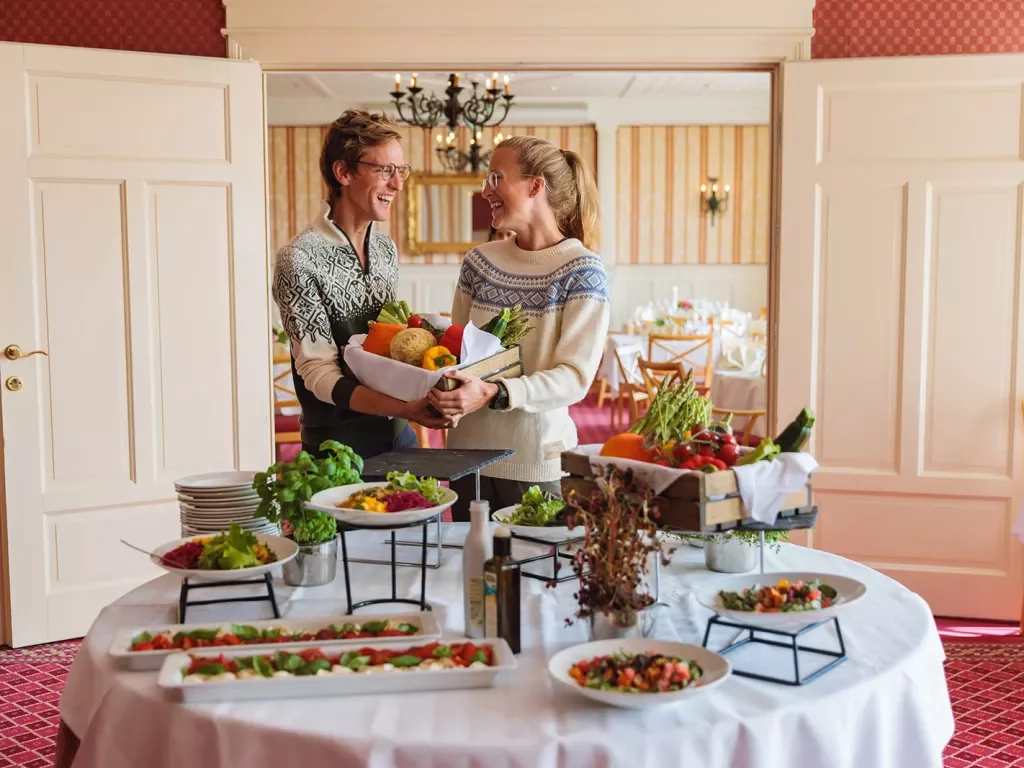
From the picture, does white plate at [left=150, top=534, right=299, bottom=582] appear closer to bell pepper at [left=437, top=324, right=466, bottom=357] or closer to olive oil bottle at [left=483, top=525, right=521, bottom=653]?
olive oil bottle at [left=483, top=525, right=521, bottom=653]

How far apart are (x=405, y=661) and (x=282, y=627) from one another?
0.90 ft

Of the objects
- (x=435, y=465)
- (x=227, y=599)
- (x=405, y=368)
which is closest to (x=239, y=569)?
(x=227, y=599)

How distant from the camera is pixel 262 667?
5.00 ft

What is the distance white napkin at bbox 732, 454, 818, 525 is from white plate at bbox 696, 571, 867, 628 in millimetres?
104

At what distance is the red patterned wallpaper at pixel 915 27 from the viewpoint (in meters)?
3.96

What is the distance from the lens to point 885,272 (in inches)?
158

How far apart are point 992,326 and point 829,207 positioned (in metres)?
0.76

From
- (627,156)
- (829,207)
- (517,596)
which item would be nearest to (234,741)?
(517,596)

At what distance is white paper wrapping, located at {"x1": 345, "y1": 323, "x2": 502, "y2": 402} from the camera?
242 centimetres

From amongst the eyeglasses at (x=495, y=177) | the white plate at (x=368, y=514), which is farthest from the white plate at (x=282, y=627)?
the eyeglasses at (x=495, y=177)

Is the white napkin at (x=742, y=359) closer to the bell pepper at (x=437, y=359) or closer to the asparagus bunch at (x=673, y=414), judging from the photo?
the bell pepper at (x=437, y=359)

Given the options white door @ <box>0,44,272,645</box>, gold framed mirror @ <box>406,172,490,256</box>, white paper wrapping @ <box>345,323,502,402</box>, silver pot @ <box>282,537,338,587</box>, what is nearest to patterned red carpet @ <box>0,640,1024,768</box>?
white door @ <box>0,44,272,645</box>

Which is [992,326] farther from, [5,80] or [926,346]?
[5,80]

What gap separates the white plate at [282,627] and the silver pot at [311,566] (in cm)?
24
